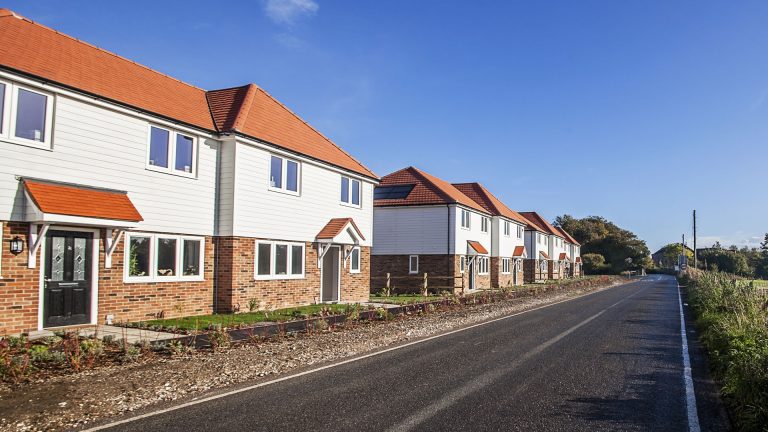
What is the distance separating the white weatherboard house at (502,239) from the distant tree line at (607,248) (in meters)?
48.7

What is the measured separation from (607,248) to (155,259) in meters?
95.5

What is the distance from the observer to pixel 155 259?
51.5 ft

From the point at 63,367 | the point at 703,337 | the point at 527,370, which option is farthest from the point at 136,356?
the point at 703,337

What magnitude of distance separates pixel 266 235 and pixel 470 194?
30.3 metres

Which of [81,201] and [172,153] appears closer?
[81,201]

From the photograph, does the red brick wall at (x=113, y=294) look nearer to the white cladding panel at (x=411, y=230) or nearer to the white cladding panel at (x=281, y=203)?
the white cladding panel at (x=281, y=203)

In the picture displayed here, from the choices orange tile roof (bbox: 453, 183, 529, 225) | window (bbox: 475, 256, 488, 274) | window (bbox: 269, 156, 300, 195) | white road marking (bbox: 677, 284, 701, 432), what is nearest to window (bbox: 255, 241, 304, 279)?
window (bbox: 269, 156, 300, 195)

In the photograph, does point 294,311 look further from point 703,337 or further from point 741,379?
point 741,379

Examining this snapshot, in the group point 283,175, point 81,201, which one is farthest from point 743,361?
point 283,175

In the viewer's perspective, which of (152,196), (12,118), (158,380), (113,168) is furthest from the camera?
(152,196)

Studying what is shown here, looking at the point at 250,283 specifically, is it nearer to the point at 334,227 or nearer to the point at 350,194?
the point at 334,227

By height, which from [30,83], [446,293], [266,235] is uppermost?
[30,83]

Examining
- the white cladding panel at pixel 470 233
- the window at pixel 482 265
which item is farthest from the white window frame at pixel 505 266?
the window at pixel 482 265

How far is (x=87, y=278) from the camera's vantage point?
13758 millimetres
